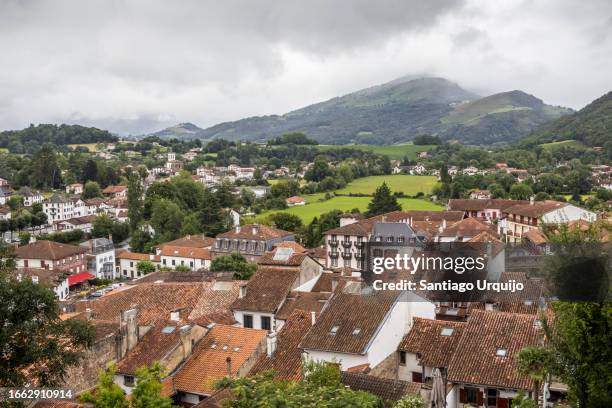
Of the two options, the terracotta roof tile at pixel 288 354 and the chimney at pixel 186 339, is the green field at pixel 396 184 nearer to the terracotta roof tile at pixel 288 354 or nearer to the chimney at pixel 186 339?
the terracotta roof tile at pixel 288 354

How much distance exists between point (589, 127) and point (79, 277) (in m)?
136

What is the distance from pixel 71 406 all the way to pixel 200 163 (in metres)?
150

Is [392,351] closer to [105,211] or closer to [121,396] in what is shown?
[121,396]

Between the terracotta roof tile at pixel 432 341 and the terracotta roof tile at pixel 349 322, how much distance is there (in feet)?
4.00

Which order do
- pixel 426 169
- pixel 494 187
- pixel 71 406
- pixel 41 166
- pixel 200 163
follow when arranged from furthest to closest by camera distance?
pixel 200 163 < pixel 426 169 < pixel 41 166 < pixel 494 187 < pixel 71 406

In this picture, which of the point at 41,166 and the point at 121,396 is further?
the point at 41,166

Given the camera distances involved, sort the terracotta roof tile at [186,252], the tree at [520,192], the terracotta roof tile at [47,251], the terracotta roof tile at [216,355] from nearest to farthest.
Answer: the terracotta roof tile at [216,355] < the terracotta roof tile at [186,252] < the terracotta roof tile at [47,251] < the tree at [520,192]

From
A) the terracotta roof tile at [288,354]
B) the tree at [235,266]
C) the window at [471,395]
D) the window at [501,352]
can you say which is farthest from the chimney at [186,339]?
the tree at [235,266]

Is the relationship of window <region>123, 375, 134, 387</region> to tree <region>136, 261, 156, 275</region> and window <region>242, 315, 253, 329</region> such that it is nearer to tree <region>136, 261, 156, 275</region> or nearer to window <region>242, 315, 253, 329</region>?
window <region>242, 315, 253, 329</region>

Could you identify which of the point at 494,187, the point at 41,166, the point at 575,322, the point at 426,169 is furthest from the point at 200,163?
the point at 575,322

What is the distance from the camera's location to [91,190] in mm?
118125

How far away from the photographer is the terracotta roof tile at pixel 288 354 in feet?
65.4

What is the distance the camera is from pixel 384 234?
55469 millimetres

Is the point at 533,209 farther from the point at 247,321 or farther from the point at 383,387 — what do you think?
the point at 383,387
